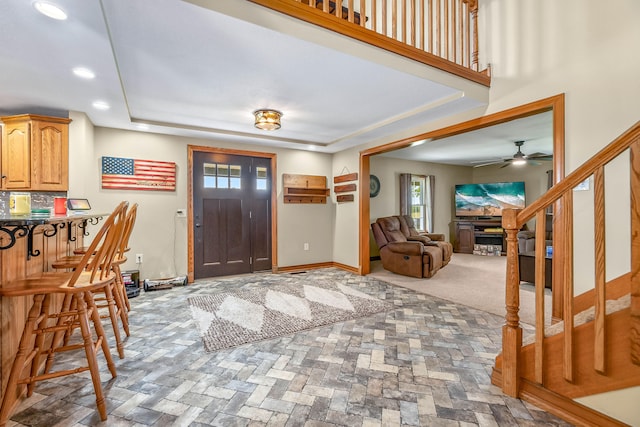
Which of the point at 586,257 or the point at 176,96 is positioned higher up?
the point at 176,96

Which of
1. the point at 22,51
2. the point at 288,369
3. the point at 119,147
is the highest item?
the point at 22,51

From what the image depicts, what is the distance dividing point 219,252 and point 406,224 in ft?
11.9

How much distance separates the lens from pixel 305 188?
17.4 ft

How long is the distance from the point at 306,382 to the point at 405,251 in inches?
130

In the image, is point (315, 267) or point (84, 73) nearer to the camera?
point (84, 73)

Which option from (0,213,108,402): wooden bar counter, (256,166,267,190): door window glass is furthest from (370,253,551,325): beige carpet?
(0,213,108,402): wooden bar counter

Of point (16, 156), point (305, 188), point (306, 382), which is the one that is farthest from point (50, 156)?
point (306, 382)

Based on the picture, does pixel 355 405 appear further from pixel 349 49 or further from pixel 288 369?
pixel 349 49

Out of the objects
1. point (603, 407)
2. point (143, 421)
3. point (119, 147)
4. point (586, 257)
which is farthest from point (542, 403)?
point (119, 147)

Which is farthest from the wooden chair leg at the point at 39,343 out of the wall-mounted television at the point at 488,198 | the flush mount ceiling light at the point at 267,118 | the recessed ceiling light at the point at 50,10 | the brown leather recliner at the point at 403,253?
the wall-mounted television at the point at 488,198

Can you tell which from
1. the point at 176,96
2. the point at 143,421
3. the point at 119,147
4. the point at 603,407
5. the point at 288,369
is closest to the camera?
the point at 603,407

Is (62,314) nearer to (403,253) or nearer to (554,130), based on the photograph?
(554,130)

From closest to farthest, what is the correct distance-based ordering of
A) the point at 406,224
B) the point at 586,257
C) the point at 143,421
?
the point at 143,421 < the point at 586,257 < the point at 406,224

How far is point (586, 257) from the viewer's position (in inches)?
94.0
